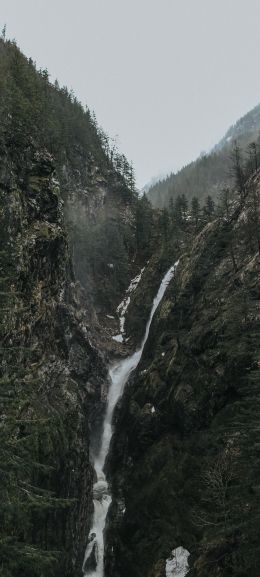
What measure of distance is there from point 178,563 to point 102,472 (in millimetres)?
17102

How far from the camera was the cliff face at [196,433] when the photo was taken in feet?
73.5

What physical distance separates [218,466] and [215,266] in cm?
2720

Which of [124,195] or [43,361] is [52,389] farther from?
[124,195]

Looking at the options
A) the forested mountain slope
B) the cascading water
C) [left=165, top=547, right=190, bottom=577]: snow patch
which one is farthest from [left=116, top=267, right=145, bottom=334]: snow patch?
[left=165, top=547, right=190, bottom=577]: snow patch

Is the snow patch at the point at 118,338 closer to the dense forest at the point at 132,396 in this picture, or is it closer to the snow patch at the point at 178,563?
the dense forest at the point at 132,396

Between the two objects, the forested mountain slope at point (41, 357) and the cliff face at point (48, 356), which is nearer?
the forested mountain slope at point (41, 357)

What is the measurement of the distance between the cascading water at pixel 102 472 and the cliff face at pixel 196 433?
1256 mm

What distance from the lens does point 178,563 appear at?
2592cm

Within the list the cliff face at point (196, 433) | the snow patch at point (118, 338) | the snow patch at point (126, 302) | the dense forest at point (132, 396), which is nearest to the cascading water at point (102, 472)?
the dense forest at point (132, 396)

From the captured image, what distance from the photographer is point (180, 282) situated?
53.6 m

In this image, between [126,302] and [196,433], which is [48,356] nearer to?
[196,433]

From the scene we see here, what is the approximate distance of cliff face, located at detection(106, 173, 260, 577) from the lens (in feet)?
73.5

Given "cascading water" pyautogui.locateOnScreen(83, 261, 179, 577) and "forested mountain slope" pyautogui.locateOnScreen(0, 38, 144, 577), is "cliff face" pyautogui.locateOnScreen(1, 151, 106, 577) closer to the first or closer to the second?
"forested mountain slope" pyautogui.locateOnScreen(0, 38, 144, 577)

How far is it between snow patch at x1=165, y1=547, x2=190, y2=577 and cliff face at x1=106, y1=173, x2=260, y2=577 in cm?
56
